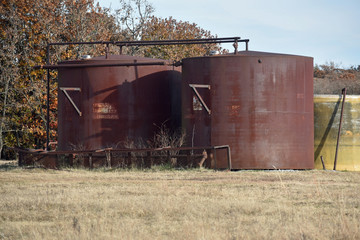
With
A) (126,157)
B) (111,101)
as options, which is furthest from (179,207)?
(111,101)

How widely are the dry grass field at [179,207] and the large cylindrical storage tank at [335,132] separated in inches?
185

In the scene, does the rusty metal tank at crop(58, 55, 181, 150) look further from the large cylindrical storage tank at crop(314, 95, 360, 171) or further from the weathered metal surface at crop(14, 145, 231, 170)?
the large cylindrical storage tank at crop(314, 95, 360, 171)

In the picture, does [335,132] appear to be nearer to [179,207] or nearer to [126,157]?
[126,157]

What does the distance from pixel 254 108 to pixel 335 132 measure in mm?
3989

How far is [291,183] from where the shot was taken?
48.9 ft

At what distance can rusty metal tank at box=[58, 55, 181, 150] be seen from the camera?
68.7 ft

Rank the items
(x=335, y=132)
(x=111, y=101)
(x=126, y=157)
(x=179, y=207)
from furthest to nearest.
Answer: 1. (x=335, y=132)
2. (x=111, y=101)
3. (x=126, y=157)
4. (x=179, y=207)

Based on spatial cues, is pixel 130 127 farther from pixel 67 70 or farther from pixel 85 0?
pixel 85 0

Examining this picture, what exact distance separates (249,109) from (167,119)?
12.2 ft

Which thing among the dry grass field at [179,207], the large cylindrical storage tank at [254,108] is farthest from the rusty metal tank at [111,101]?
the dry grass field at [179,207]

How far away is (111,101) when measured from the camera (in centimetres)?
2095

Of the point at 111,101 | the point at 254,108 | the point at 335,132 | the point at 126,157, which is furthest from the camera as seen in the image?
the point at 335,132

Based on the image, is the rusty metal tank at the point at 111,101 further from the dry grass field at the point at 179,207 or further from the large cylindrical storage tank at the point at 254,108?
the dry grass field at the point at 179,207

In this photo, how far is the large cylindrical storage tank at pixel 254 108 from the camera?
62.4 ft
